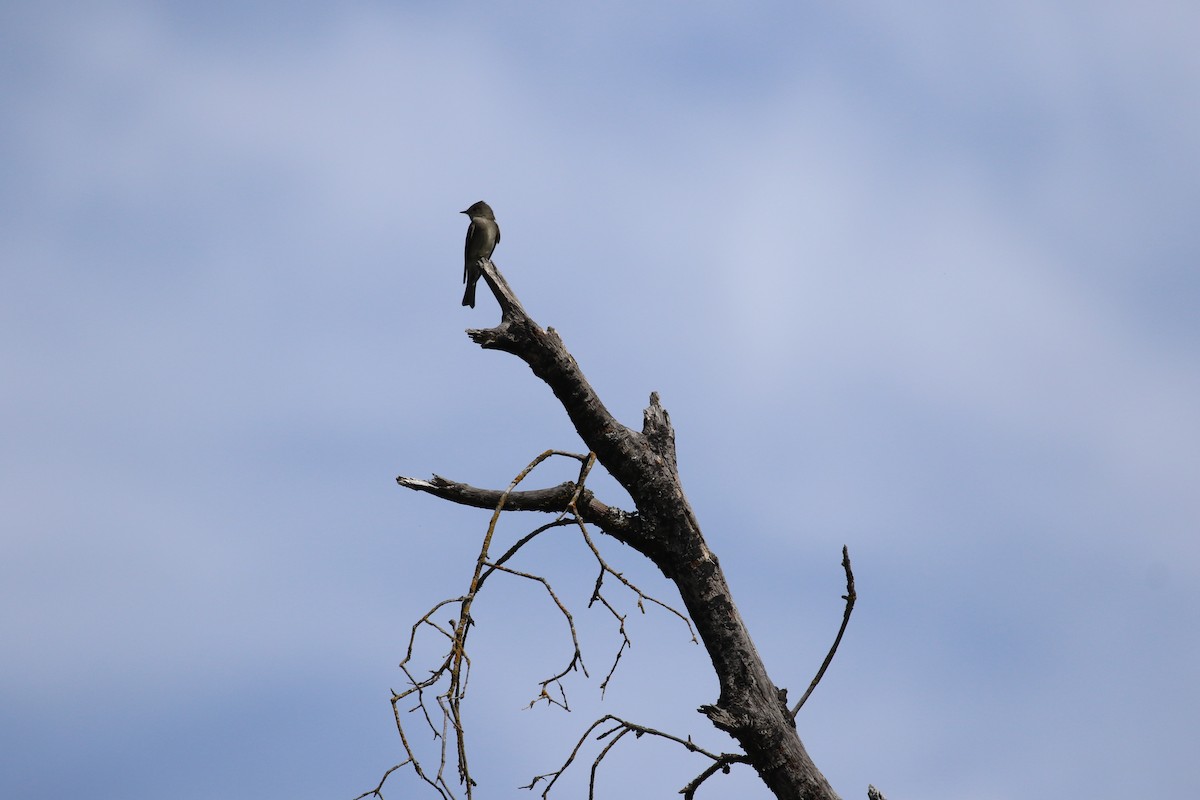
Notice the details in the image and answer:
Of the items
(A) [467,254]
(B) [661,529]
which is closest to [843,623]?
(B) [661,529]

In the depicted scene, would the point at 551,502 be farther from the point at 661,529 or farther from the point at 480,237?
the point at 480,237

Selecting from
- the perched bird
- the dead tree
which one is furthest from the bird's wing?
the dead tree

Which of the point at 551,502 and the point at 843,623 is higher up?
the point at 551,502

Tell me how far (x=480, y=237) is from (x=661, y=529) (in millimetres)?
5717

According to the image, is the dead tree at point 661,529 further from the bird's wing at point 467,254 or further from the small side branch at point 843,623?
the bird's wing at point 467,254

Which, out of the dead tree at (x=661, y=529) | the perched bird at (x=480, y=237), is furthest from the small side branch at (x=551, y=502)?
the perched bird at (x=480, y=237)

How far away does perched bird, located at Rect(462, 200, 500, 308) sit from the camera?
29.5ft

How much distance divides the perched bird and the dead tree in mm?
4350

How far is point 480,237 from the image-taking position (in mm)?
9539

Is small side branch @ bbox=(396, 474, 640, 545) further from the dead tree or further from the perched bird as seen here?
the perched bird

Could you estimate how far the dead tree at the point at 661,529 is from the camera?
3959 mm

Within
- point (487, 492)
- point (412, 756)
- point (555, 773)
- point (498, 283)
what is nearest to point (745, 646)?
point (555, 773)

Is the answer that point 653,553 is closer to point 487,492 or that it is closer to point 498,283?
point 487,492

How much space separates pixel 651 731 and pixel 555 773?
40 cm
